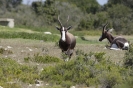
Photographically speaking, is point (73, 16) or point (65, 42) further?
point (73, 16)

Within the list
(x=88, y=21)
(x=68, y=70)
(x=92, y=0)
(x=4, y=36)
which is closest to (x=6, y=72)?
(x=68, y=70)

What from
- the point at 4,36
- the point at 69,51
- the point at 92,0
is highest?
the point at 69,51

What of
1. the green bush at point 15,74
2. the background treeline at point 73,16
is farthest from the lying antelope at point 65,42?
the background treeline at point 73,16

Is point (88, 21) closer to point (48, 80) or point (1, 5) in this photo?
point (1, 5)

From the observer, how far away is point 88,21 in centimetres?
5788

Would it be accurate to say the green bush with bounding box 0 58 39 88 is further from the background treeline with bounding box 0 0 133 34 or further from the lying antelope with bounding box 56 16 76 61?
the background treeline with bounding box 0 0 133 34

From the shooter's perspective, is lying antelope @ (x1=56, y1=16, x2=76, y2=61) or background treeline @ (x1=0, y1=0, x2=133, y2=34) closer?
lying antelope @ (x1=56, y1=16, x2=76, y2=61)

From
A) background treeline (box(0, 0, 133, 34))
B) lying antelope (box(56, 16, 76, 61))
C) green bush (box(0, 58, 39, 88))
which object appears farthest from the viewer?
background treeline (box(0, 0, 133, 34))

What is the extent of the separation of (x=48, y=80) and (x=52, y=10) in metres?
52.9

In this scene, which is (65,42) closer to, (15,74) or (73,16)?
(15,74)

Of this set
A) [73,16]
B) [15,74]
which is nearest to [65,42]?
[15,74]

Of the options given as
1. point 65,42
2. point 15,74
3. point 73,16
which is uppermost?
point 15,74

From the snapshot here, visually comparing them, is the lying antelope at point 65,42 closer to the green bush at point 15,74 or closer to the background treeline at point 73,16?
the green bush at point 15,74

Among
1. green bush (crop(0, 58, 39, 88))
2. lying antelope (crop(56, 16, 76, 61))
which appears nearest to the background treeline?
lying antelope (crop(56, 16, 76, 61))
